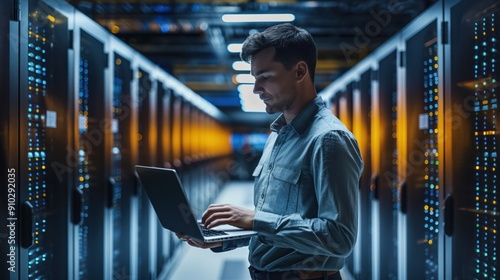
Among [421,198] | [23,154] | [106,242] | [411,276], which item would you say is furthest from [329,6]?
[23,154]

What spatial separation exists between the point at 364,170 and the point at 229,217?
9.49 feet

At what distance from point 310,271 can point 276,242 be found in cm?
19

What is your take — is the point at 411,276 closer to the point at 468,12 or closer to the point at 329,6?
the point at 468,12

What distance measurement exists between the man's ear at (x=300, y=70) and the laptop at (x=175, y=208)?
473 millimetres

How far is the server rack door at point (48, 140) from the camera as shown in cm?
196

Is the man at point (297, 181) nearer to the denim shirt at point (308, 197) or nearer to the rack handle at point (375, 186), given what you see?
the denim shirt at point (308, 197)

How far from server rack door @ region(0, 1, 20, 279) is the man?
80 cm

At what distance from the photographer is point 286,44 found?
1.24m

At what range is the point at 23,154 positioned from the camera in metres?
1.67

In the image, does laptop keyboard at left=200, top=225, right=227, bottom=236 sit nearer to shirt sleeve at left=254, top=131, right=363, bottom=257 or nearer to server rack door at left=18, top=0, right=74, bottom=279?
shirt sleeve at left=254, top=131, right=363, bottom=257

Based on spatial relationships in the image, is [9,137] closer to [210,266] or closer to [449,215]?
[449,215]

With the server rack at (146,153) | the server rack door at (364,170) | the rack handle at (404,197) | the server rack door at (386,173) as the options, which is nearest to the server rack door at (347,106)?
the server rack door at (364,170)

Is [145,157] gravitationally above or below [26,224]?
above

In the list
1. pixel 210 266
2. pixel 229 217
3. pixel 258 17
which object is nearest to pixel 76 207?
A: pixel 229 217
